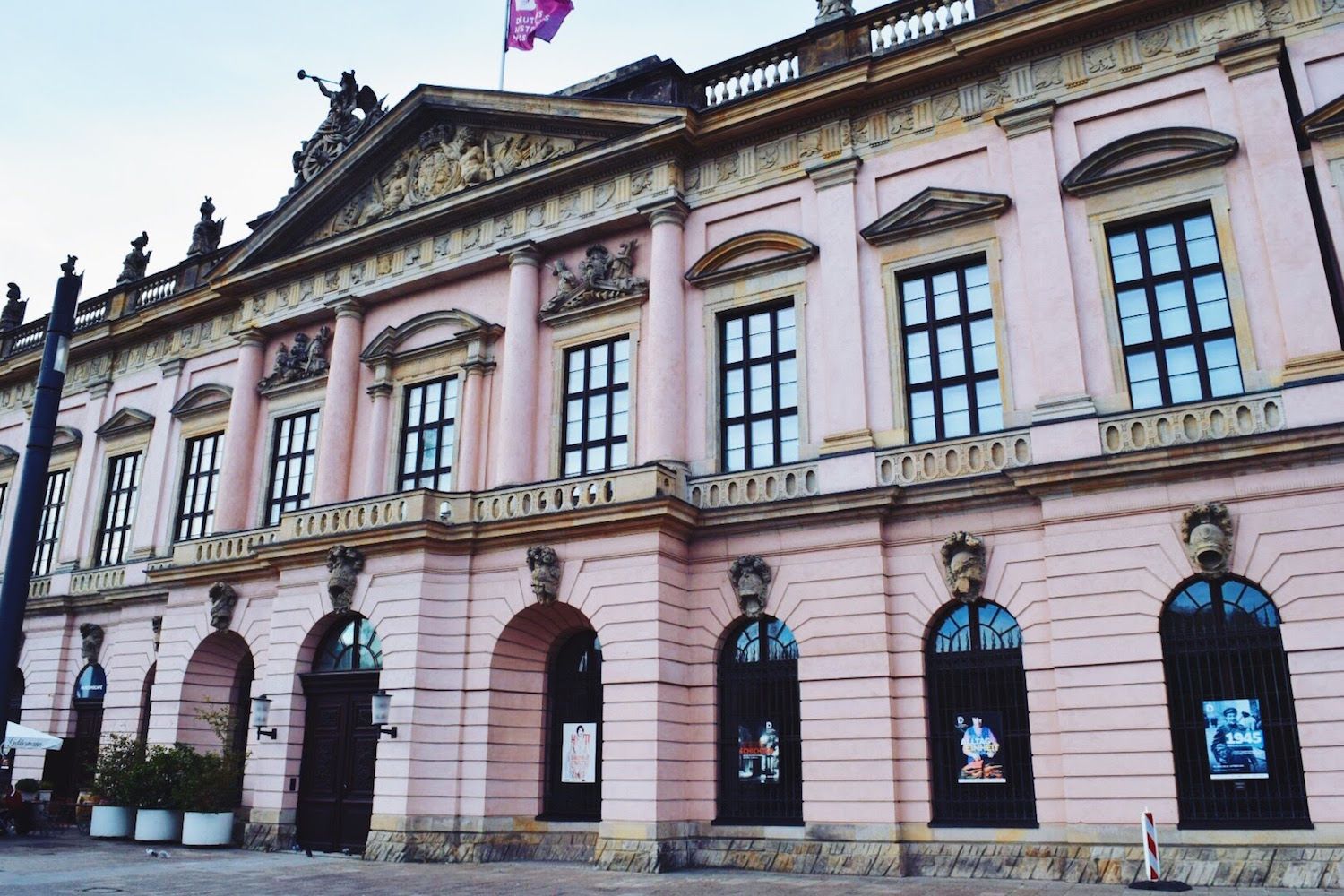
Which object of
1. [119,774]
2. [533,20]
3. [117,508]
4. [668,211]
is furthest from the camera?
[117,508]

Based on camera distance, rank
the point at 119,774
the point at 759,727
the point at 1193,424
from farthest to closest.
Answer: the point at 119,774
the point at 759,727
the point at 1193,424

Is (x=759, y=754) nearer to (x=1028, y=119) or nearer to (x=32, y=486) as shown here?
(x=32, y=486)

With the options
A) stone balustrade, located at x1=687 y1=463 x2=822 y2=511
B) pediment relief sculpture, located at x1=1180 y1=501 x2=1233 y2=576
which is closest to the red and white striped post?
pediment relief sculpture, located at x1=1180 y1=501 x2=1233 y2=576

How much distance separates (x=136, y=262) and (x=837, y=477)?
2688 cm

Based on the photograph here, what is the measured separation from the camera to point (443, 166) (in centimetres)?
2664

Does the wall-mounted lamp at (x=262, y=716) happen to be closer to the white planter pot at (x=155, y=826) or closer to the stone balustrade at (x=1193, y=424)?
the white planter pot at (x=155, y=826)

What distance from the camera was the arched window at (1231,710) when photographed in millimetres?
15352

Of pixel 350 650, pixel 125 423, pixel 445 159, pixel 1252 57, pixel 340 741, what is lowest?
pixel 340 741

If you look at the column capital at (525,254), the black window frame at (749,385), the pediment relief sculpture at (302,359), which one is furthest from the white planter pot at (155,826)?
the black window frame at (749,385)

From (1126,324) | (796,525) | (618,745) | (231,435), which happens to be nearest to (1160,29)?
(1126,324)

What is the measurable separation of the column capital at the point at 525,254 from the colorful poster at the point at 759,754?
37.6ft

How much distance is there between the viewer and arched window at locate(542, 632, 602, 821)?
21016 mm

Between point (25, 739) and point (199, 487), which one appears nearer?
point (25, 739)

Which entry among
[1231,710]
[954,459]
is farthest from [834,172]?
[1231,710]
